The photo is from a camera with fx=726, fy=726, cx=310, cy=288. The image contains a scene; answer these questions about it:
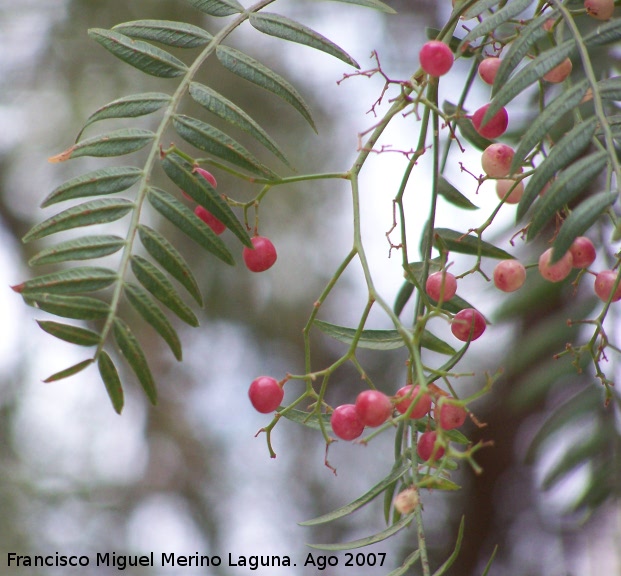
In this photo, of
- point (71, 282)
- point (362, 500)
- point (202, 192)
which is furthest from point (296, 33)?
point (362, 500)

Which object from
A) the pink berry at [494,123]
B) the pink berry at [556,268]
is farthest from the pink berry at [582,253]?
the pink berry at [494,123]

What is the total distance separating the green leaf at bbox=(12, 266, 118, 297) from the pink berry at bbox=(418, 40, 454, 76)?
0.89ft

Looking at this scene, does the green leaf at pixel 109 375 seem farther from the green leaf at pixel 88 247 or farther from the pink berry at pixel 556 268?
the pink berry at pixel 556 268

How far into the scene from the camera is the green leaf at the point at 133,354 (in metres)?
0.48

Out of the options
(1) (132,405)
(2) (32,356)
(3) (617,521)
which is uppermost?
(3) (617,521)

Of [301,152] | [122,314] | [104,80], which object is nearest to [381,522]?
[122,314]

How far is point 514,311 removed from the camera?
3.64 ft

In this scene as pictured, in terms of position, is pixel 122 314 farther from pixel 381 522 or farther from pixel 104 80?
pixel 381 522

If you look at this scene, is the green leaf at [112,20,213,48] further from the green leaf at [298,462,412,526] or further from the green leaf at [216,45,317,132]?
the green leaf at [298,462,412,526]

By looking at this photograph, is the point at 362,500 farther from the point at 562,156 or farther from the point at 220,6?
the point at 220,6

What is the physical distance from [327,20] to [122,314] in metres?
0.97

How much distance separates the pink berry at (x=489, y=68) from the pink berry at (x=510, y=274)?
0.51 feet

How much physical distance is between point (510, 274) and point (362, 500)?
9.1 inches

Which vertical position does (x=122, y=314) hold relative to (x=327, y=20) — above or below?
below
